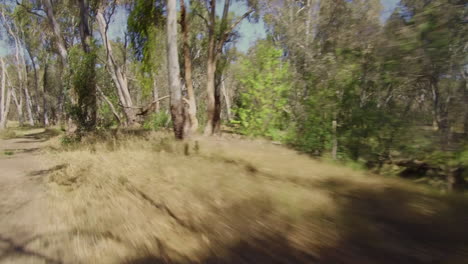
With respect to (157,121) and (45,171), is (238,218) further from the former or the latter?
(157,121)

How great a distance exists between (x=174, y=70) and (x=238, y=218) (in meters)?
7.49

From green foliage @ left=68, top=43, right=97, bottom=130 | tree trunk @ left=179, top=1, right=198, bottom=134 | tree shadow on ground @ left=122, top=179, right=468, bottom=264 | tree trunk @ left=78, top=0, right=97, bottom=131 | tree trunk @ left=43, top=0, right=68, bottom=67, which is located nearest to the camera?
tree shadow on ground @ left=122, top=179, right=468, bottom=264

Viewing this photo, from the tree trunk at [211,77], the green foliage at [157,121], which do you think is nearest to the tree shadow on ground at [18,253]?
the tree trunk at [211,77]

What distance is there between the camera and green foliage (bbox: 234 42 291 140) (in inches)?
400

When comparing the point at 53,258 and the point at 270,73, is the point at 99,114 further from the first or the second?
the point at 53,258

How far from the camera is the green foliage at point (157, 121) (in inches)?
646

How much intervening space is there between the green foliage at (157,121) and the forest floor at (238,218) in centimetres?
1014

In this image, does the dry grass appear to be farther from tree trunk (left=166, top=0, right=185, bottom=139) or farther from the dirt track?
tree trunk (left=166, top=0, right=185, bottom=139)

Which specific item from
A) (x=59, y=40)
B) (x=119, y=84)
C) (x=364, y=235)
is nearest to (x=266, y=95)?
(x=364, y=235)

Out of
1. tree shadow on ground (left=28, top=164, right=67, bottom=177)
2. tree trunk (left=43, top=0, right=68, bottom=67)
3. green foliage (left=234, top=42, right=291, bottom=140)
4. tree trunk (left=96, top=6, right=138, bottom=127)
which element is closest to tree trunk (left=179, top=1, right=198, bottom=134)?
green foliage (left=234, top=42, right=291, bottom=140)

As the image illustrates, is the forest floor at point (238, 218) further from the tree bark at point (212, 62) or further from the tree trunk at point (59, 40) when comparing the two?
the tree trunk at point (59, 40)

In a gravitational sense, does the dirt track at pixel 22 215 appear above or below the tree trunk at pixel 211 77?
below

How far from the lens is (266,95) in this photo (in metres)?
10.5

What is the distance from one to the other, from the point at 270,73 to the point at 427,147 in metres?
6.51
